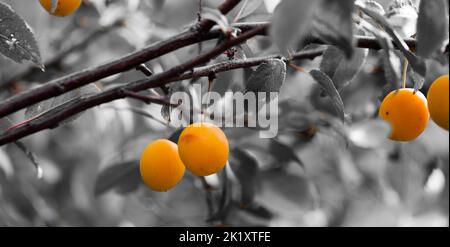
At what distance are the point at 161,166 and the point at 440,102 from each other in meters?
0.38

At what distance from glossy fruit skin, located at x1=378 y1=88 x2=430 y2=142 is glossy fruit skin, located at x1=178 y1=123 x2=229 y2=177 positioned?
217mm

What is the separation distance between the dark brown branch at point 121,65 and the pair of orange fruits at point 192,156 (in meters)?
0.13

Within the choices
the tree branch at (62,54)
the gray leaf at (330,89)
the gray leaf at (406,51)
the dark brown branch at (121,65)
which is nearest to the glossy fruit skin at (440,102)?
the gray leaf at (406,51)

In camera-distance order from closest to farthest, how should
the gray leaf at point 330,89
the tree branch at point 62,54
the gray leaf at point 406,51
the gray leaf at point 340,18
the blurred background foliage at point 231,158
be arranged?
1. the gray leaf at point 340,18
2. the gray leaf at point 406,51
3. the gray leaf at point 330,89
4. the blurred background foliage at point 231,158
5. the tree branch at point 62,54

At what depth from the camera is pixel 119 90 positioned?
2.41 feet

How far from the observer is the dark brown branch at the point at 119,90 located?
0.68m

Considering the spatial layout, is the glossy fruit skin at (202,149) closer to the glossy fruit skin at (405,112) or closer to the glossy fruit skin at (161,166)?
the glossy fruit skin at (161,166)

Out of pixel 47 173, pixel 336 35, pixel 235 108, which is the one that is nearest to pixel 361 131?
pixel 235 108

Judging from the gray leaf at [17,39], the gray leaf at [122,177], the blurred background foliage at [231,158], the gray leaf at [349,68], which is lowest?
the gray leaf at [349,68]

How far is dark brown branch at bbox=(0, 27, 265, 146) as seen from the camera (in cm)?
68

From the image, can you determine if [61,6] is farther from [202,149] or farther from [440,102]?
[440,102]

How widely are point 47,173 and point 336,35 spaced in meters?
1.52

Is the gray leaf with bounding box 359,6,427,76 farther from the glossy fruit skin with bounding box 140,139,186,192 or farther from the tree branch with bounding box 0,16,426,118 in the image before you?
the glossy fruit skin with bounding box 140,139,186,192

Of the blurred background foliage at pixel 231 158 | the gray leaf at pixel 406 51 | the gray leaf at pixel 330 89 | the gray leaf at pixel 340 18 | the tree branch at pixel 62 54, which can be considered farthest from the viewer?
the tree branch at pixel 62 54
